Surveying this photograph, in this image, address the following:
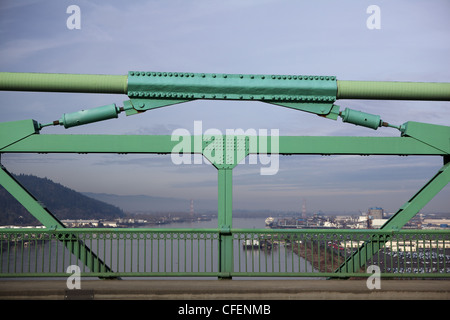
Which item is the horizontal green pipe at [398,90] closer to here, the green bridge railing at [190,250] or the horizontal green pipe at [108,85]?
the horizontal green pipe at [108,85]

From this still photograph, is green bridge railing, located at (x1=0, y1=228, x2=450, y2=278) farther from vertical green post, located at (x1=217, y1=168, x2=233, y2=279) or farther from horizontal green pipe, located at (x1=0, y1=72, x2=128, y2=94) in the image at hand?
horizontal green pipe, located at (x1=0, y1=72, x2=128, y2=94)

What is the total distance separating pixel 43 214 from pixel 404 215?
7.86 metres

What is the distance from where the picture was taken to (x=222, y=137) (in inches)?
356

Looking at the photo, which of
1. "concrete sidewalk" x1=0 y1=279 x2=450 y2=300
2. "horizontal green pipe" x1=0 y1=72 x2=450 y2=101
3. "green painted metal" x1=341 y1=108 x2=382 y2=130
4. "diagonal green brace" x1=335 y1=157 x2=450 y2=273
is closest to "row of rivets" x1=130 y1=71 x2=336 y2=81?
"horizontal green pipe" x1=0 y1=72 x2=450 y2=101

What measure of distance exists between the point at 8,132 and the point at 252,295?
6.16m

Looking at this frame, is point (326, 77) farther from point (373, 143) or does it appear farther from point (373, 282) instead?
point (373, 282)

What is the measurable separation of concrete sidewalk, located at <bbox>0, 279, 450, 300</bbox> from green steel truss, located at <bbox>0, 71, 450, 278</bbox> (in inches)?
37.2

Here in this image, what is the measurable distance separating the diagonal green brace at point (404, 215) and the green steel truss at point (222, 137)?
0.02 metres

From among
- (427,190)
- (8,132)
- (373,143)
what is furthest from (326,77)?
(8,132)

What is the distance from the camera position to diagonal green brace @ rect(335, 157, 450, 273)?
916 cm

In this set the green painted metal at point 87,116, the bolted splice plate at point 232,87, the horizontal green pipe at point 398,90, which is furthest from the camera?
the horizontal green pipe at point 398,90

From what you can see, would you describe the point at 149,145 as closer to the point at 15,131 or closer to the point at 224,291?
the point at 15,131

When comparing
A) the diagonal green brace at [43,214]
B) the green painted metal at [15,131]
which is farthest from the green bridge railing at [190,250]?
the green painted metal at [15,131]

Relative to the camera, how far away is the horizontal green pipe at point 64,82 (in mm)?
9109
